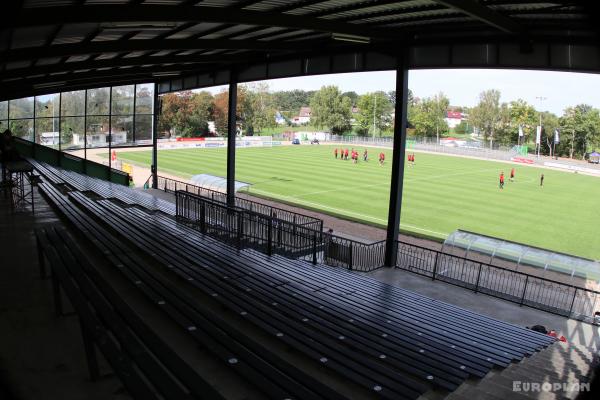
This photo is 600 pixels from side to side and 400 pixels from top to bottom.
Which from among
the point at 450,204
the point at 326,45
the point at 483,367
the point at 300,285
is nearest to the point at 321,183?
the point at 450,204

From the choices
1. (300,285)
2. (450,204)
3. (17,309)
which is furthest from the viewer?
(450,204)

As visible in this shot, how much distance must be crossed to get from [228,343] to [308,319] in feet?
7.45

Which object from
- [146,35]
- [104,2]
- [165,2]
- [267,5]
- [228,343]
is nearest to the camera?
[228,343]

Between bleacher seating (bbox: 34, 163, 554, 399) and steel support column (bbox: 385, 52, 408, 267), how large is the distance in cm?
297

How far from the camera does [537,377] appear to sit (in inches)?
264

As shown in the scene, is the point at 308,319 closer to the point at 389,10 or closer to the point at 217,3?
the point at 217,3

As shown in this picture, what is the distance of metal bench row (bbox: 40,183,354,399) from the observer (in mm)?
4117

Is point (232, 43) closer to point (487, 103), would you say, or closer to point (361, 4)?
point (361, 4)

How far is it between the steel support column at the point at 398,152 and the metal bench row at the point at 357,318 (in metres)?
3.08

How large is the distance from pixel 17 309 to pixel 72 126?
26548mm

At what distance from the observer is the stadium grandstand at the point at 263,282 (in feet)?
14.4

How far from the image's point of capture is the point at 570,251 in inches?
890

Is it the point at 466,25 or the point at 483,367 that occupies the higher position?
the point at 466,25

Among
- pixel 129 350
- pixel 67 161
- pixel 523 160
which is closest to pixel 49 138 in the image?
pixel 67 161
